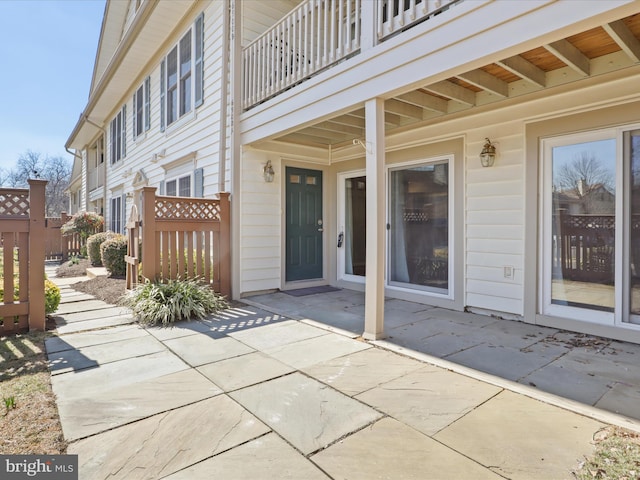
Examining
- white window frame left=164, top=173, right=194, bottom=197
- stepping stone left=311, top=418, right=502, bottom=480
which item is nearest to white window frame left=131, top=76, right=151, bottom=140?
white window frame left=164, top=173, right=194, bottom=197

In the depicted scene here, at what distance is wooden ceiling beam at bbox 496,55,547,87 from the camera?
11.1 ft

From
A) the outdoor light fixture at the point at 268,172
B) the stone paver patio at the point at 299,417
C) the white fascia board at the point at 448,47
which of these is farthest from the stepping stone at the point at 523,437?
the outdoor light fixture at the point at 268,172

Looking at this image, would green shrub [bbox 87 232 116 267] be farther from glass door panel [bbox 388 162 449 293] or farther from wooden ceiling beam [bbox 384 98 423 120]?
wooden ceiling beam [bbox 384 98 423 120]

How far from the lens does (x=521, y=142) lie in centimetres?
421

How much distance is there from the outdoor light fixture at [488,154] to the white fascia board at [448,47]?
163 cm

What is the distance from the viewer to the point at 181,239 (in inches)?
209

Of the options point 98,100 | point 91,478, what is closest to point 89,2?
point 98,100

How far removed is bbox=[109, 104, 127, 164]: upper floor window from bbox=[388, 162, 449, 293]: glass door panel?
917 cm

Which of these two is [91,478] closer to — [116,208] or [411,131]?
[411,131]

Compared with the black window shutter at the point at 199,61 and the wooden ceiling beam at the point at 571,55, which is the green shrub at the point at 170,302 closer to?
the black window shutter at the point at 199,61

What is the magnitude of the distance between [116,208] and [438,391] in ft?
40.1

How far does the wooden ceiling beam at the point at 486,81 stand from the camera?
143 inches

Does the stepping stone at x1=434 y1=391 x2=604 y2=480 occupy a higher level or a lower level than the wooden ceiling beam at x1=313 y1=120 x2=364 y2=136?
lower

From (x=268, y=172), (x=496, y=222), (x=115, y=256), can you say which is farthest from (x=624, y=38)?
(x=115, y=256)
